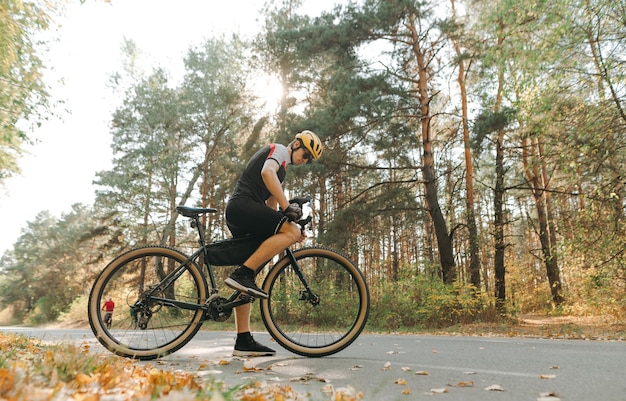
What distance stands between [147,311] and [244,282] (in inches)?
36.8

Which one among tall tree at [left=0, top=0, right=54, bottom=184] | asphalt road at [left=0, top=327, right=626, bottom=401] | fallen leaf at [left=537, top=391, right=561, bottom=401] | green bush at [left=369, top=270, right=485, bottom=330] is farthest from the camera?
green bush at [left=369, top=270, right=485, bottom=330]

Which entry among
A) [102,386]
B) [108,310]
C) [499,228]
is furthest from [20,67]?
[499,228]

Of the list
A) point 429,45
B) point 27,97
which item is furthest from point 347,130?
point 27,97

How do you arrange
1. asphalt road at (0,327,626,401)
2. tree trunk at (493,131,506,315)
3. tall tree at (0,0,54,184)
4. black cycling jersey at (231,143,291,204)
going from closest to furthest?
1. asphalt road at (0,327,626,401)
2. black cycling jersey at (231,143,291,204)
3. tall tree at (0,0,54,184)
4. tree trunk at (493,131,506,315)

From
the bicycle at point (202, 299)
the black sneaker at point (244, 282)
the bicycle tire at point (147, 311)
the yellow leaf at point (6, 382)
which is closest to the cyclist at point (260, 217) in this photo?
the black sneaker at point (244, 282)

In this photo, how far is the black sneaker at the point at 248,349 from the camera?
12.8ft

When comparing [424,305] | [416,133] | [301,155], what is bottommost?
[424,305]

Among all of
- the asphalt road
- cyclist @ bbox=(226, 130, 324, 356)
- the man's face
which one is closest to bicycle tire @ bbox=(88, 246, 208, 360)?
the asphalt road

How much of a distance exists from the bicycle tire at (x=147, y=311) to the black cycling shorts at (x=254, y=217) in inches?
23.5

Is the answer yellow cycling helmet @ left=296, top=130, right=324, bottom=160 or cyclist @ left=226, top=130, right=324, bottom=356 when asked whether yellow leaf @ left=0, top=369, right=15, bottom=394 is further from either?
yellow cycling helmet @ left=296, top=130, right=324, bottom=160

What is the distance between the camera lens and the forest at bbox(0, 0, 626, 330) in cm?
960

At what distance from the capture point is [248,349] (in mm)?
3932

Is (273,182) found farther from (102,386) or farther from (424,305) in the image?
(424,305)

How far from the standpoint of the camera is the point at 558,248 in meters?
10.3
